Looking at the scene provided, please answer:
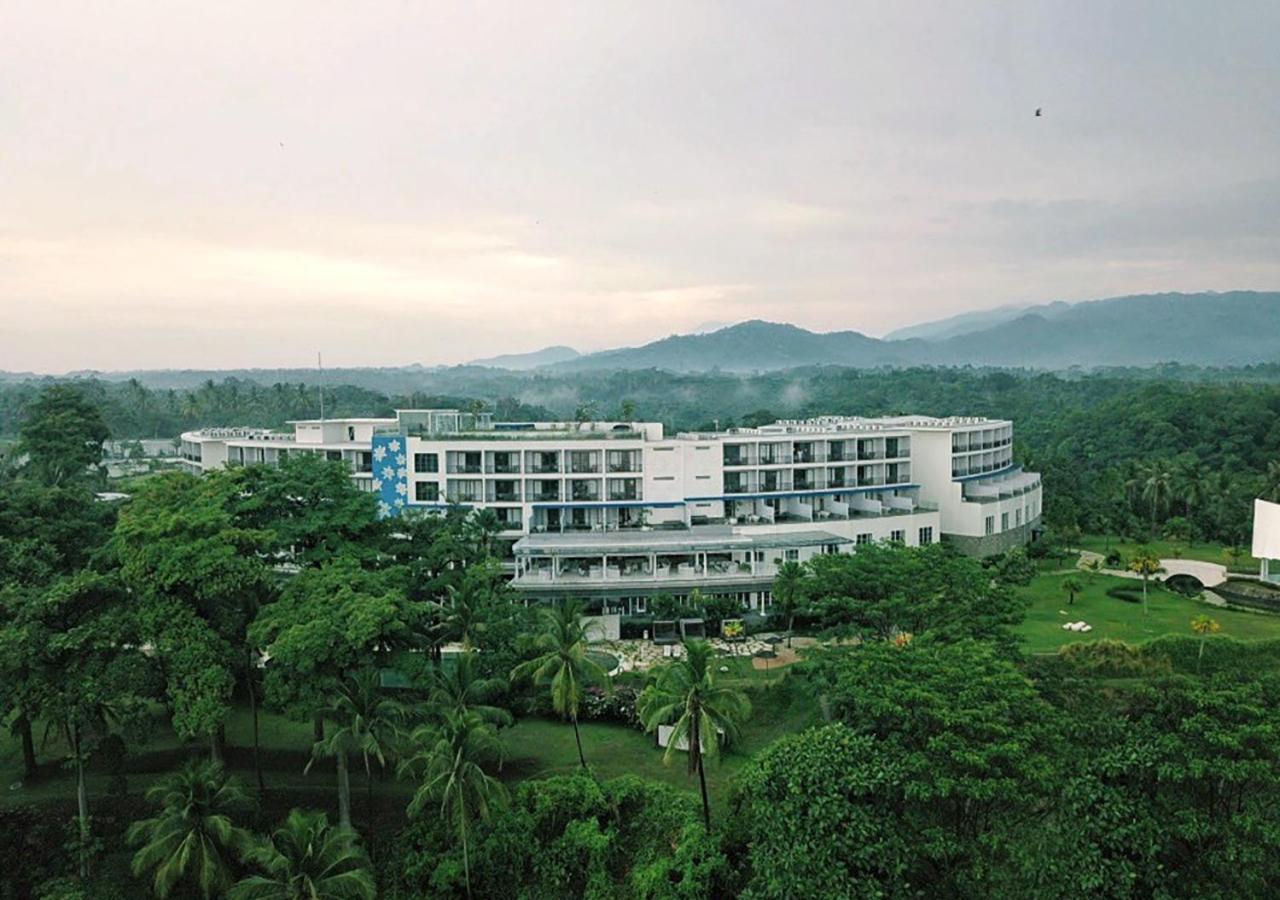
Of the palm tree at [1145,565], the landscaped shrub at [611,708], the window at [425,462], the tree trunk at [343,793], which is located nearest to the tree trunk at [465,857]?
the tree trunk at [343,793]

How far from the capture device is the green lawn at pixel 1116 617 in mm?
36188

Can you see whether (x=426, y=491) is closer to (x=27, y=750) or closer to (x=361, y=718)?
(x=27, y=750)

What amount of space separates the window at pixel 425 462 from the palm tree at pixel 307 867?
27.0 m

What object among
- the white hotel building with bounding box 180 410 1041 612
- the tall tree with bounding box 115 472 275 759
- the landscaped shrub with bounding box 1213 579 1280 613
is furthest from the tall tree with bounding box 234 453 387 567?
the landscaped shrub with bounding box 1213 579 1280 613

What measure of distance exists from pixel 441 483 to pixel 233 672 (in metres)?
21.9

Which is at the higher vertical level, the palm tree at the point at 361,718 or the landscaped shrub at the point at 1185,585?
the palm tree at the point at 361,718

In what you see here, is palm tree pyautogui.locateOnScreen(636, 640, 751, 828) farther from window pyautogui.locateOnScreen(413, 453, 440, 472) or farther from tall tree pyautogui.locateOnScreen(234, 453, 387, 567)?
window pyautogui.locateOnScreen(413, 453, 440, 472)

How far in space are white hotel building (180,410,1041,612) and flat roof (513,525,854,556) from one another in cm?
9

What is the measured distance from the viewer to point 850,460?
1906 inches

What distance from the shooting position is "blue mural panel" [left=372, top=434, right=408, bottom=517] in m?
44.9

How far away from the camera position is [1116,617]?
3953 centimetres

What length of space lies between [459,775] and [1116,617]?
32312 mm

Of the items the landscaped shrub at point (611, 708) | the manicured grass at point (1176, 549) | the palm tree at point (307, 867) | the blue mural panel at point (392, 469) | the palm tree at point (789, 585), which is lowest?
the manicured grass at point (1176, 549)

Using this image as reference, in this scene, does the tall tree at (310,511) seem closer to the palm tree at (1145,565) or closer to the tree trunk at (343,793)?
the tree trunk at (343,793)
